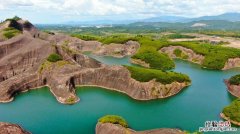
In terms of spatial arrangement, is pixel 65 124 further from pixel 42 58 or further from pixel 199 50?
pixel 199 50

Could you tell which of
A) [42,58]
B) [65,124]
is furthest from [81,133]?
[42,58]

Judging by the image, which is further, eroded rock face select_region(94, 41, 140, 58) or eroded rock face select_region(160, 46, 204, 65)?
eroded rock face select_region(94, 41, 140, 58)

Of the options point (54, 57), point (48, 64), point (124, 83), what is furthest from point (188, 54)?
point (48, 64)

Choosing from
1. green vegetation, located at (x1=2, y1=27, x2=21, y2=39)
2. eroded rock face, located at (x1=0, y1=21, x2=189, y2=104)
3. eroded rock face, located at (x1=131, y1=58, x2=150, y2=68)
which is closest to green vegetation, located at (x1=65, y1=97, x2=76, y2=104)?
eroded rock face, located at (x1=0, y1=21, x2=189, y2=104)

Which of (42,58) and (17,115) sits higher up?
(42,58)

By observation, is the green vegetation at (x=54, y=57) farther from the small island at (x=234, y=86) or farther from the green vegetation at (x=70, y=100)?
the small island at (x=234, y=86)

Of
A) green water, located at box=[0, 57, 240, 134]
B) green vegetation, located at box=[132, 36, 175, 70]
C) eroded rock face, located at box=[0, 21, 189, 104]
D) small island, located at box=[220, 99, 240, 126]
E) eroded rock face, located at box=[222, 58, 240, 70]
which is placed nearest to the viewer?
green water, located at box=[0, 57, 240, 134]

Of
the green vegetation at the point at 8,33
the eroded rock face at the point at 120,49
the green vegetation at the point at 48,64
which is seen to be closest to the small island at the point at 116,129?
the green vegetation at the point at 48,64

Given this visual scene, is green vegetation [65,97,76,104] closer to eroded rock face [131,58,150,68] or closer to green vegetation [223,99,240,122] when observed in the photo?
green vegetation [223,99,240,122]
